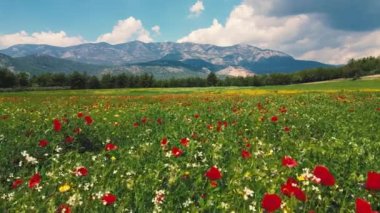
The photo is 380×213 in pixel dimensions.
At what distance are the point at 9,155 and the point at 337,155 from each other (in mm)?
5943

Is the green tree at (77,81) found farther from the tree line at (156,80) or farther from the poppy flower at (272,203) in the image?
the poppy flower at (272,203)

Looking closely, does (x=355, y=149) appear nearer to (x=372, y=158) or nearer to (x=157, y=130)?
(x=372, y=158)

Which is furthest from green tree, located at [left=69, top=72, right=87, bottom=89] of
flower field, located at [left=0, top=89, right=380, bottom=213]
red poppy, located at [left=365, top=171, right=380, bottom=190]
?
red poppy, located at [left=365, top=171, right=380, bottom=190]

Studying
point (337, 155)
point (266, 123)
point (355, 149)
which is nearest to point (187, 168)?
point (337, 155)

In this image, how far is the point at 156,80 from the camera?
15838 centimetres

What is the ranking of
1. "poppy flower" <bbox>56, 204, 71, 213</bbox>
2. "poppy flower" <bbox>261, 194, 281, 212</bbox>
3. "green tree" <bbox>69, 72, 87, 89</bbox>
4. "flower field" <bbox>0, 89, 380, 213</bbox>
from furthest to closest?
"green tree" <bbox>69, 72, 87, 89</bbox> → "flower field" <bbox>0, 89, 380, 213</bbox> → "poppy flower" <bbox>56, 204, 71, 213</bbox> → "poppy flower" <bbox>261, 194, 281, 212</bbox>

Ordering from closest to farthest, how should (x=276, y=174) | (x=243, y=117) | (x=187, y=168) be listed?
(x=276, y=174) → (x=187, y=168) → (x=243, y=117)

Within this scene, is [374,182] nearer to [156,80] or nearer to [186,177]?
[186,177]

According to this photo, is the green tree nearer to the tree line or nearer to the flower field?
the tree line

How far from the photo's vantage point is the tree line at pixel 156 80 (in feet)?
445

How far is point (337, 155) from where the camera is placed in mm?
7098

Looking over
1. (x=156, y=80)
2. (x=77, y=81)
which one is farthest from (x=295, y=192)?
(x=156, y=80)

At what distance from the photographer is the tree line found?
445 ft

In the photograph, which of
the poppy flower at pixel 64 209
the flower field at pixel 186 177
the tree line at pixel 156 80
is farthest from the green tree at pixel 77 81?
the poppy flower at pixel 64 209
